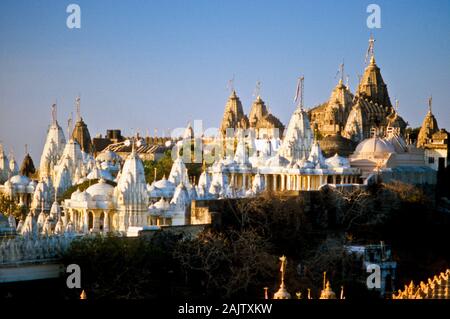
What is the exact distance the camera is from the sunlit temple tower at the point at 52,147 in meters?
54.6

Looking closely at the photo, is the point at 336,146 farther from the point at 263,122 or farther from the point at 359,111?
the point at 263,122

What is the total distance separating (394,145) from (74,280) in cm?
2352

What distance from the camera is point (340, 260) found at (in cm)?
3036

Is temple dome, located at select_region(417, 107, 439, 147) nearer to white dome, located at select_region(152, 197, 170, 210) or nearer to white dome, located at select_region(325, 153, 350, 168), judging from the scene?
white dome, located at select_region(325, 153, 350, 168)

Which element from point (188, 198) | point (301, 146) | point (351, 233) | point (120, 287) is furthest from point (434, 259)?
point (301, 146)

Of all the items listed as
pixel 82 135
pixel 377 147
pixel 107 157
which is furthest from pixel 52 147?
pixel 377 147

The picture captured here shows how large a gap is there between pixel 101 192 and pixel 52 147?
21078 mm

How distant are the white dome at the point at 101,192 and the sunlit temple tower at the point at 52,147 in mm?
18331

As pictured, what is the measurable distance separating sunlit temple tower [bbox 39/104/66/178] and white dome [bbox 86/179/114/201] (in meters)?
18.3

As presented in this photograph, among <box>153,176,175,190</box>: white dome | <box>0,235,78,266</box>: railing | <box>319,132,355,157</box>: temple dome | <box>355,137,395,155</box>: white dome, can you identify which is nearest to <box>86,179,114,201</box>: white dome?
<box>153,176,175,190</box>: white dome

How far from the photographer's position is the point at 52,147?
55750mm

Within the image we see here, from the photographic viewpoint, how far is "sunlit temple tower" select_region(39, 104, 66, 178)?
2151 inches

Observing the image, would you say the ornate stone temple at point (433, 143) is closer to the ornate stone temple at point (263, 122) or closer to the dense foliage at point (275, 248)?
the ornate stone temple at point (263, 122)
